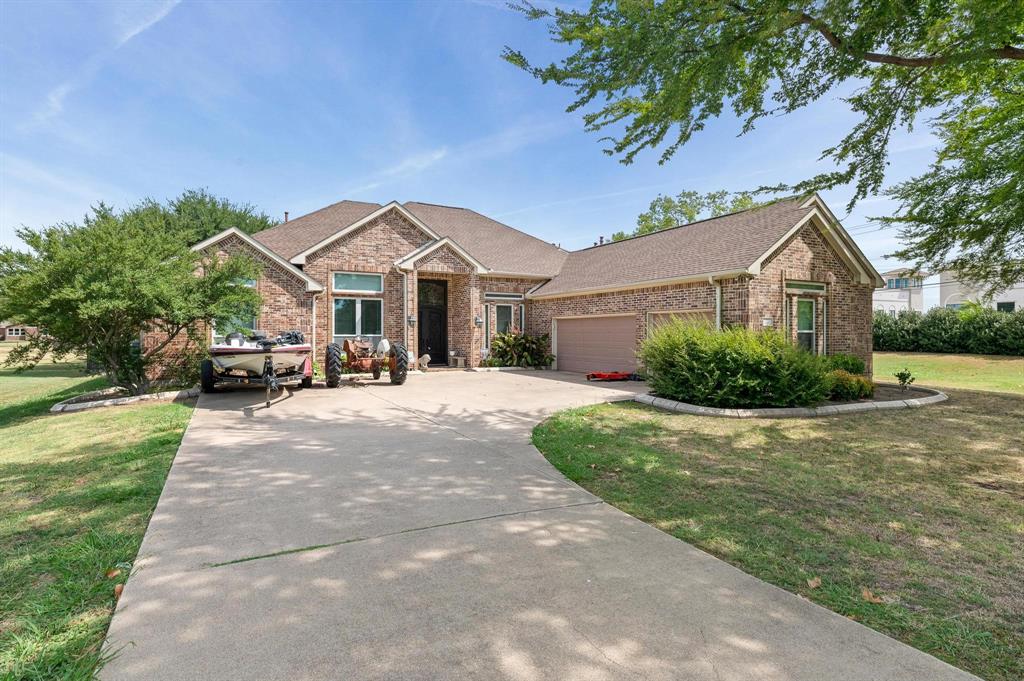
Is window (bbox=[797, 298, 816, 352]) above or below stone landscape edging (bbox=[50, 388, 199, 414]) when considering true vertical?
above

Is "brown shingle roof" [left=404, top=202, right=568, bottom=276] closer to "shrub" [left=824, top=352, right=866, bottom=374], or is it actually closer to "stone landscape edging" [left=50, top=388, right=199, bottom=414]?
"shrub" [left=824, top=352, right=866, bottom=374]

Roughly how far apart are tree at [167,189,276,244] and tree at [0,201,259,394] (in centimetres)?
1962

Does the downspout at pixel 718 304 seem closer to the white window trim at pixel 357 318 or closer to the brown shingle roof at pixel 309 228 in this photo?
the white window trim at pixel 357 318

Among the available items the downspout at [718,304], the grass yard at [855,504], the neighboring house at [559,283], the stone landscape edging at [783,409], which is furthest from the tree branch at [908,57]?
the downspout at [718,304]

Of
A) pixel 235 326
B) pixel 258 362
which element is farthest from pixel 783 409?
pixel 235 326

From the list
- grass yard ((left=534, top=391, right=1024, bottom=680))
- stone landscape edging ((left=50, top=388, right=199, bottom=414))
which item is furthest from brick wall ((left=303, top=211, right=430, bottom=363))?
grass yard ((left=534, top=391, right=1024, bottom=680))

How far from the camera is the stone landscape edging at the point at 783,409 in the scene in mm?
8828

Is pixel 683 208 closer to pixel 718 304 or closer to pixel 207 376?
pixel 718 304

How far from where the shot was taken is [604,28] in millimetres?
5977

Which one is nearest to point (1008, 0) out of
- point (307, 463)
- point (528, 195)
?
point (307, 463)

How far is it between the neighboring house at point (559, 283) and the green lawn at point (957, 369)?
10.6ft

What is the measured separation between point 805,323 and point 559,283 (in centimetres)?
868

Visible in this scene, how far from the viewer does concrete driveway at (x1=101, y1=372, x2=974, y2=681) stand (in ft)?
7.02

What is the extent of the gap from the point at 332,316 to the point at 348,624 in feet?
50.1
